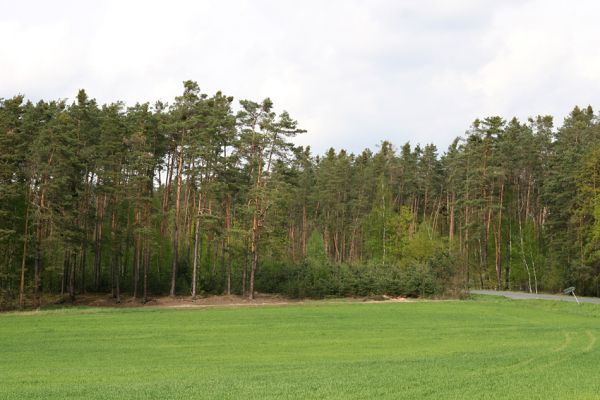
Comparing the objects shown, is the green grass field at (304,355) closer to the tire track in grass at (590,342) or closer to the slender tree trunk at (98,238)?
the tire track in grass at (590,342)

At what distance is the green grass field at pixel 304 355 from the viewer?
13453 millimetres

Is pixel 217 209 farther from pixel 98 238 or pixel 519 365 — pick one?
pixel 519 365

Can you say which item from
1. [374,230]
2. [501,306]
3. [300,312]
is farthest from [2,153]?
[374,230]

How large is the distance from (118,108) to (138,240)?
13283 millimetres

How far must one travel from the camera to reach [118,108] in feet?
176

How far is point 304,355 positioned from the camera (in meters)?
20.3

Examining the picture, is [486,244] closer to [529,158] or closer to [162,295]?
[529,158]

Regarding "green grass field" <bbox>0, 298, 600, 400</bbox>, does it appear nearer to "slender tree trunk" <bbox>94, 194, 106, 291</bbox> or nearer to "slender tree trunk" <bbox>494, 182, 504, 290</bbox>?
"slender tree trunk" <bbox>94, 194, 106, 291</bbox>

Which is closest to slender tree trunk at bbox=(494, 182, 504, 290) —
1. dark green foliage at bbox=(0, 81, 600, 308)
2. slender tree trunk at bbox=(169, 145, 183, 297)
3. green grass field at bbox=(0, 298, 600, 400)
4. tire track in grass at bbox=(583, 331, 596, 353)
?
dark green foliage at bbox=(0, 81, 600, 308)

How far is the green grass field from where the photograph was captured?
44.1 ft

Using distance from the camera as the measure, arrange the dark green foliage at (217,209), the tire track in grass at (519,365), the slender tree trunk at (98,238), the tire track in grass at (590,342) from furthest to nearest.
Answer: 1. the slender tree trunk at (98,238)
2. the dark green foliage at (217,209)
3. the tire track in grass at (590,342)
4. the tire track in grass at (519,365)

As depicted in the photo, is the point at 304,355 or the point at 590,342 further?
the point at 590,342

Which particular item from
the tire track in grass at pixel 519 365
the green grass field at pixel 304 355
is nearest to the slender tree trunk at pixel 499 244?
the green grass field at pixel 304 355

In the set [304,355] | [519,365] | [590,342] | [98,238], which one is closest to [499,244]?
[98,238]
